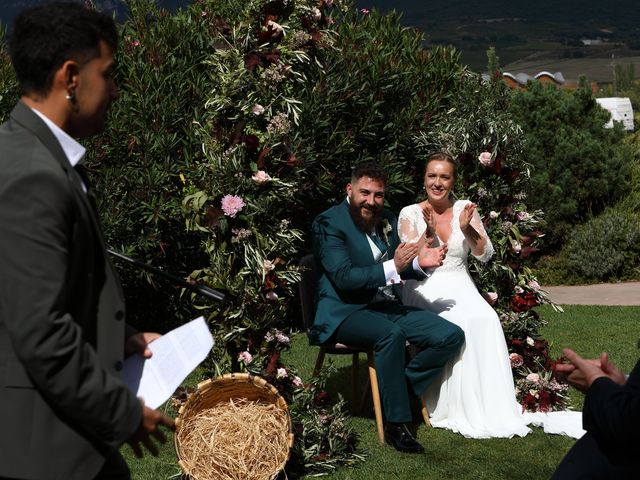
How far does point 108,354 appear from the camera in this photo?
229cm

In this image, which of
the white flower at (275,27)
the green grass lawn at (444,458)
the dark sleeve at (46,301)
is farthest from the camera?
the green grass lawn at (444,458)

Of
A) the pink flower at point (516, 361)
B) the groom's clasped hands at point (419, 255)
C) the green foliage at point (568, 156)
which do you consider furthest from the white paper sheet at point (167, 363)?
the green foliage at point (568, 156)

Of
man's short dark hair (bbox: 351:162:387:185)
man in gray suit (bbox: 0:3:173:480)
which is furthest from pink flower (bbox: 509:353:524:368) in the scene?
man in gray suit (bbox: 0:3:173:480)

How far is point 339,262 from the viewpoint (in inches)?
252

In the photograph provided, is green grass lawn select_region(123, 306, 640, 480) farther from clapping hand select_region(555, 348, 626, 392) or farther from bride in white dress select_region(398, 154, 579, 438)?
clapping hand select_region(555, 348, 626, 392)

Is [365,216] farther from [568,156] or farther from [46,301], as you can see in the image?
[568,156]

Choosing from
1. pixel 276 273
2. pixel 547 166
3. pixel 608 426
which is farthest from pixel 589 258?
pixel 608 426

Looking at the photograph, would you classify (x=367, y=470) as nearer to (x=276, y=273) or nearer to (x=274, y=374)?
(x=274, y=374)

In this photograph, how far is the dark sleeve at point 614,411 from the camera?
7.96 ft

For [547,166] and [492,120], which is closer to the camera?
[492,120]

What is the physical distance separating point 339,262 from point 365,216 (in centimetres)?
44

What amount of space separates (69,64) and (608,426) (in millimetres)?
1598

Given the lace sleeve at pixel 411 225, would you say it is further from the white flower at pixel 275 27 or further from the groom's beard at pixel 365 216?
the white flower at pixel 275 27

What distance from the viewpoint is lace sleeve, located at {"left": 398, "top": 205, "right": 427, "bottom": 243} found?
7.01 metres
